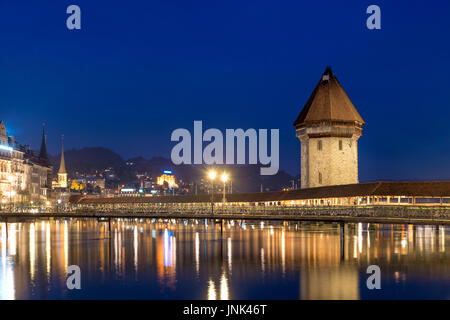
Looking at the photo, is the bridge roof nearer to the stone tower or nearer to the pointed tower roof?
the stone tower

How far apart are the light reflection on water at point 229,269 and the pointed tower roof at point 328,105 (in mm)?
24939

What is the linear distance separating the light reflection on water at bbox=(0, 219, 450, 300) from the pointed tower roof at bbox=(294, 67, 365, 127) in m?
24.9

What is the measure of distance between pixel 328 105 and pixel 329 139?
5.81 metres

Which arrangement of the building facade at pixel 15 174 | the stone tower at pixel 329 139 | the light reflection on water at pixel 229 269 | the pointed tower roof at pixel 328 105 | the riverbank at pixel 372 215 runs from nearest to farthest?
1. the light reflection on water at pixel 229 269
2. the riverbank at pixel 372 215
3. the stone tower at pixel 329 139
4. the pointed tower roof at pixel 328 105
5. the building facade at pixel 15 174

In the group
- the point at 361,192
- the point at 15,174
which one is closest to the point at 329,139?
the point at 361,192

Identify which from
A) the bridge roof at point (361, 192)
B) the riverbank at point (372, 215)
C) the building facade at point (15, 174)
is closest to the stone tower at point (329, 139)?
the bridge roof at point (361, 192)

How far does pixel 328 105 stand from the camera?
100125 millimetres

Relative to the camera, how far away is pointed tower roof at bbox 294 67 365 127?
9925cm

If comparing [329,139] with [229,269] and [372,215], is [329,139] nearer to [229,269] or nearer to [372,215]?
[372,215]

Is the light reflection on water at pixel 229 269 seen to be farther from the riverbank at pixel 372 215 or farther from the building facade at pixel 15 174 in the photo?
the building facade at pixel 15 174

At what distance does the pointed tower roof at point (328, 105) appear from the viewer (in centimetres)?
9925

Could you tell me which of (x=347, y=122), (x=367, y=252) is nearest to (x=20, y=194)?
(x=347, y=122)

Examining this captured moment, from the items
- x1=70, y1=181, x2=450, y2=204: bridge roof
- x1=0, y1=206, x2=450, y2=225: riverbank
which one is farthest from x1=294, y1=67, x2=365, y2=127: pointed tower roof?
x1=0, y1=206, x2=450, y2=225: riverbank
